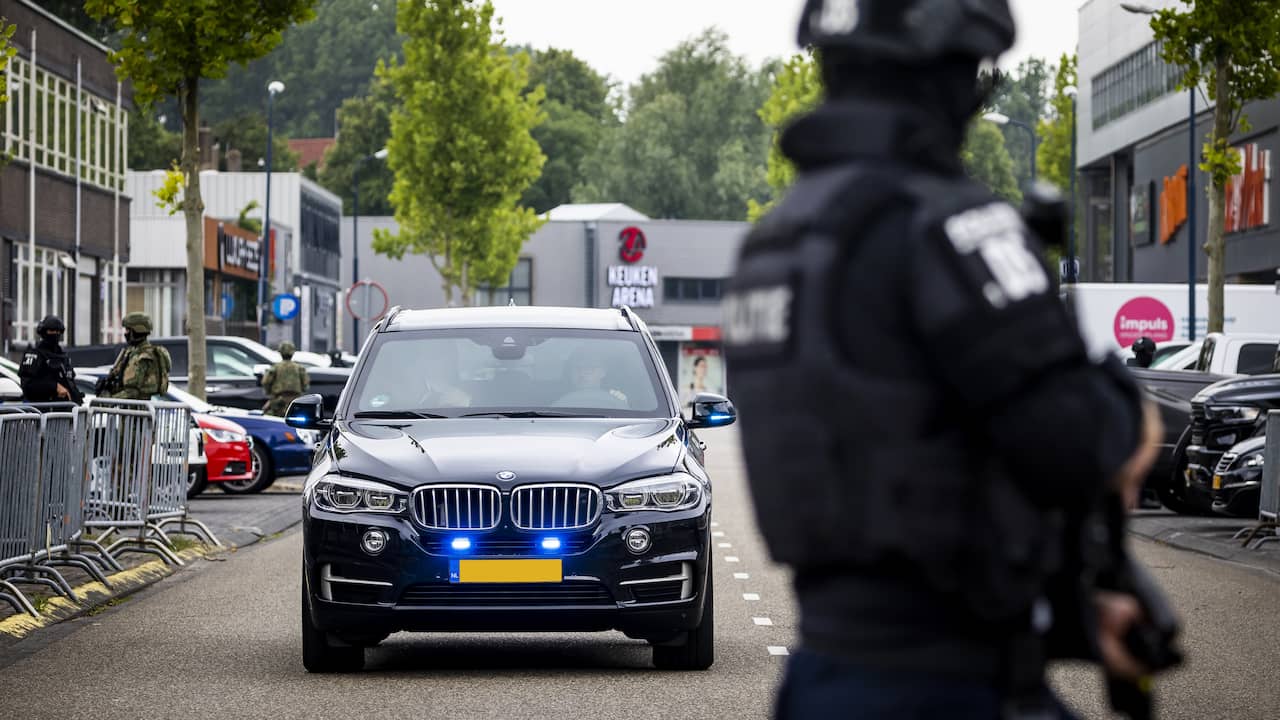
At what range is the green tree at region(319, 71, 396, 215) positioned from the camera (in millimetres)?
103312

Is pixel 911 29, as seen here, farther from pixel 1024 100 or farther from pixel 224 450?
pixel 1024 100

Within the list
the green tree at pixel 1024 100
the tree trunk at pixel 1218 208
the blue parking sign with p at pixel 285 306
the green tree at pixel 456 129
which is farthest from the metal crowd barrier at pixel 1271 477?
the green tree at pixel 1024 100

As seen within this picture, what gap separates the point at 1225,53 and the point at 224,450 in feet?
49.3

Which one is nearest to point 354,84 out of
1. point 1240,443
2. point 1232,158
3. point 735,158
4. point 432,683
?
point 735,158

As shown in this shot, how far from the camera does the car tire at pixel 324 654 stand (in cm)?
1011

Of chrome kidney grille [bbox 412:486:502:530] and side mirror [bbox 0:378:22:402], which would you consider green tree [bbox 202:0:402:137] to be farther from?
chrome kidney grille [bbox 412:486:502:530]

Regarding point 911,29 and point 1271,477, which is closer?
point 911,29

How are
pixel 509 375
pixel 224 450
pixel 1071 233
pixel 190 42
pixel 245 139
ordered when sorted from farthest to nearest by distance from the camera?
1. pixel 245 139
2. pixel 1071 233
3. pixel 224 450
4. pixel 190 42
5. pixel 509 375

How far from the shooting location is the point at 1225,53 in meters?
30.6

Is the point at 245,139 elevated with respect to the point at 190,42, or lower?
elevated

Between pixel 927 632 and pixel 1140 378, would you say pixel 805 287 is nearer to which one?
pixel 927 632

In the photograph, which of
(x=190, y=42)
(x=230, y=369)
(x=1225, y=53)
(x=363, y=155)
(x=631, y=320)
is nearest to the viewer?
(x=631, y=320)

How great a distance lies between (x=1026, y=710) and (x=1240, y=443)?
56.2ft

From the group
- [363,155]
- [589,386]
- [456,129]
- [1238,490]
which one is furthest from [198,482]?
[363,155]
